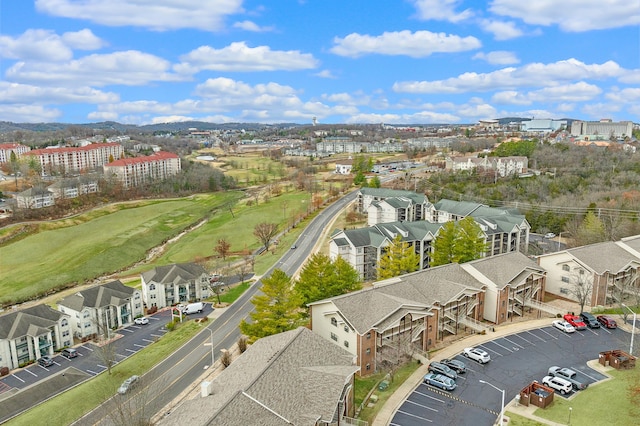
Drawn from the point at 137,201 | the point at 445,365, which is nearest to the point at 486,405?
the point at 445,365

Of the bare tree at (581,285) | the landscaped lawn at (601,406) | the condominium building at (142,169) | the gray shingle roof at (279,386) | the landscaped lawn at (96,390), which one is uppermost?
the condominium building at (142,169)

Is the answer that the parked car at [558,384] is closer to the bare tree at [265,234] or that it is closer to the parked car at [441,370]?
the parked car at [441,370]

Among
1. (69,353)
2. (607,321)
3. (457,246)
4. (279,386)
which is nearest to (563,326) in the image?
(607,321)

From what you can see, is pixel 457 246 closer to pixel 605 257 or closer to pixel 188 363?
pixel 605 257

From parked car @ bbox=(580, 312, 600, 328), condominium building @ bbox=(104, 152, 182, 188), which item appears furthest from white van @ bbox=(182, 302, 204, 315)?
condominium building @ bbox=(104, 152, 182, 188)

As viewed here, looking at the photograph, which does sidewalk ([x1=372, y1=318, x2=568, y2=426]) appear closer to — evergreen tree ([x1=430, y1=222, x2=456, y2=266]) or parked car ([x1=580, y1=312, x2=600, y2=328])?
parked car ([x1=580, y1=312, x2=600, y2=328])

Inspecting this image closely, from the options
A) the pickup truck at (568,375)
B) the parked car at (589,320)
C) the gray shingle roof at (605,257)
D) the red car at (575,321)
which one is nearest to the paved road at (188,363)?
the pickup truck at (568,375)
